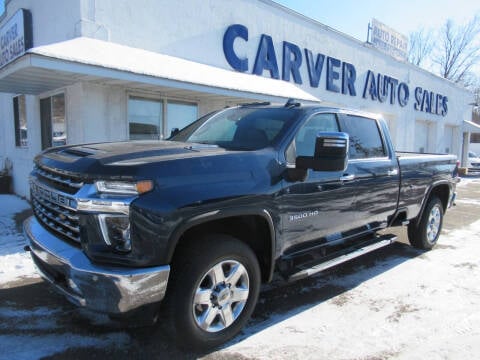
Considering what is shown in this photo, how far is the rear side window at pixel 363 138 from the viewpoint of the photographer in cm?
427

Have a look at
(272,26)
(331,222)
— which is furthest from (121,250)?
(272,26)

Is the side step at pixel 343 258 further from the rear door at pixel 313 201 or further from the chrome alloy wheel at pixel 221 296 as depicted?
the chrome alloy wheel at pixel 221 296

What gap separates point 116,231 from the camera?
2.45 m

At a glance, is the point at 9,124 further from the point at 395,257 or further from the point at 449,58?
Answer: the point at 449,58

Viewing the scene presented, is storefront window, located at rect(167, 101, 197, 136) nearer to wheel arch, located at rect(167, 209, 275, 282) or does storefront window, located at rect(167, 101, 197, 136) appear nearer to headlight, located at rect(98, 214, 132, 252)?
wheel arch, located at rect(167, 209, 275, 282)

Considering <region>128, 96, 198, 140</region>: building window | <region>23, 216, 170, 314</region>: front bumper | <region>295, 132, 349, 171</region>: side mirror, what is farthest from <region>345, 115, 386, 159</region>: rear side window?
<region>128, 96, 198, 140</region>: building window

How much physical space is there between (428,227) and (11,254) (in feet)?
19.1

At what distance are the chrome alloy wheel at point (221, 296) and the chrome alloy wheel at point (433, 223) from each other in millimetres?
3820

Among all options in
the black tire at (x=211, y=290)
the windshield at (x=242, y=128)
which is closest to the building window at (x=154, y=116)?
the windshield at (x=242, y=128)

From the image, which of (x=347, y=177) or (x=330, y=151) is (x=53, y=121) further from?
(x=330, y=151)

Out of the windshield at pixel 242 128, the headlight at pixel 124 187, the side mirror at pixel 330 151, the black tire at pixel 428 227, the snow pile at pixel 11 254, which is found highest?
the windshield at pixel 242 128

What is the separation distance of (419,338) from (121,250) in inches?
101

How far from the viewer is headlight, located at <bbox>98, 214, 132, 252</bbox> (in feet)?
7.98

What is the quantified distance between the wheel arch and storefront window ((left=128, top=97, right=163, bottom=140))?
5.45 m
